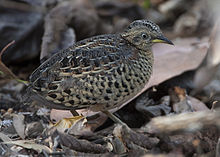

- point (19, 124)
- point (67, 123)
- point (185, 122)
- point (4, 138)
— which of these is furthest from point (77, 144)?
point (185, 122)

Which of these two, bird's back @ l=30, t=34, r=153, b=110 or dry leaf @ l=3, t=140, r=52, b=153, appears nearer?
dry leaf @ l=3, t=140, r=52, b=153

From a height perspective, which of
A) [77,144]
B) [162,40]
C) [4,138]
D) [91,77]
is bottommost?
[4,138]

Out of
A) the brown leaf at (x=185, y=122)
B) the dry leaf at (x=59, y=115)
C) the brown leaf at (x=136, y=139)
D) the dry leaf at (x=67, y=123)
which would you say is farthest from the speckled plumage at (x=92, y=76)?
the brown leaf at (x=185, y=122)

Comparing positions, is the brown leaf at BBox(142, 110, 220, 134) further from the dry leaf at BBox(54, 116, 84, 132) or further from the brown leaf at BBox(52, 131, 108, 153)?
the dry leaf at BBox(54, 116, 84, 132)

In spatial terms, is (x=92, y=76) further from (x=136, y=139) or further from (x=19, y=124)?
(x=19, y=124)

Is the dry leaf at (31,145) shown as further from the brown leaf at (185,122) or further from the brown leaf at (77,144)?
the brown leaf at (185,122)

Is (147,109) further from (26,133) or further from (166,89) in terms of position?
(26,133)

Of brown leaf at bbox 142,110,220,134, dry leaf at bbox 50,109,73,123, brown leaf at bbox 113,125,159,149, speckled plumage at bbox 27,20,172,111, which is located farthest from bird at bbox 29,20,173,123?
brown leaf at bbox 142,110,220,134
